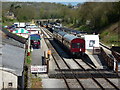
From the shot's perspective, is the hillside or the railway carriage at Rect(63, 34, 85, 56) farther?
the hillside

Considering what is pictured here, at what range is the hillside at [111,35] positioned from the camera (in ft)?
119

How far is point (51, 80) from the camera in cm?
1697

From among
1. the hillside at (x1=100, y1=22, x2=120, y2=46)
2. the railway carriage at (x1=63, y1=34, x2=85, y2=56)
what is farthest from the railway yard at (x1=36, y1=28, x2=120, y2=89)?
the hillside at (x1=100, y1=22, x2=120, y2=46)

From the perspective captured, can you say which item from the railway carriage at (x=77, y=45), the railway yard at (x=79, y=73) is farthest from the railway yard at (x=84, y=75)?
the railway carriage at (x=77, y=45)

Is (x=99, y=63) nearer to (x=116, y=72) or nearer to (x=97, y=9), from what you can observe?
(x=116, y=72)

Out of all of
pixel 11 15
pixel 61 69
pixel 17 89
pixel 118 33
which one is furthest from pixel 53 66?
pixel 11 15

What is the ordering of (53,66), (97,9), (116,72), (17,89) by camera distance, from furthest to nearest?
(97,9)
(53,66)
(116,72)
(17,89)

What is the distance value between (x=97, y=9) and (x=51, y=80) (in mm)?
34405

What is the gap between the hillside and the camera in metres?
36.2

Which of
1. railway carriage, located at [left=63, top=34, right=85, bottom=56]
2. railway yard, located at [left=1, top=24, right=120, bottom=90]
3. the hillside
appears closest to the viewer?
railway yard, located at [left=1, top=24, right=120, bottom=90]

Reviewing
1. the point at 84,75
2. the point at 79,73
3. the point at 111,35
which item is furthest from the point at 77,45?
the point at 111,35

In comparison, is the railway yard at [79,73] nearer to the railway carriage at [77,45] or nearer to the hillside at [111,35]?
the railway carriage at [77,45]

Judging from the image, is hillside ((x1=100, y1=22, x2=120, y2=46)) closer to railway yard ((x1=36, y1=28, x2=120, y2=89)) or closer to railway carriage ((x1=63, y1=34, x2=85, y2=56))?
railway carriage ((x1=63, y1=34, x2=85, y2=56))

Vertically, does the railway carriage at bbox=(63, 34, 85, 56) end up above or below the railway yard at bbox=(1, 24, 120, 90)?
above
